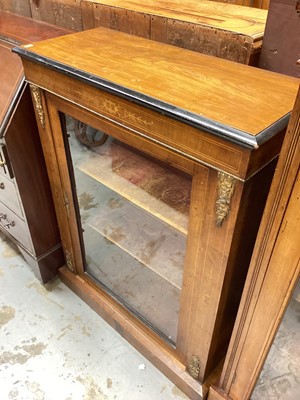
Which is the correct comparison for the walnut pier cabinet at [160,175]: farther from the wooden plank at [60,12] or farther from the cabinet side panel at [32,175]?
the wooden plank at [60,12]

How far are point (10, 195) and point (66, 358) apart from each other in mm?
610

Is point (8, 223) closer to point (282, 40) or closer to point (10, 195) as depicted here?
point (10, 195)

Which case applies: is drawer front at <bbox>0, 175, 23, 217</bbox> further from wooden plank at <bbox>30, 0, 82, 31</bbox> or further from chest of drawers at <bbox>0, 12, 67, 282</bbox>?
wooden plank at <bbox>30, 0, 82, 31</bbox>

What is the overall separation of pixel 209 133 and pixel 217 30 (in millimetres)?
392

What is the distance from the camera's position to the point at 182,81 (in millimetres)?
729

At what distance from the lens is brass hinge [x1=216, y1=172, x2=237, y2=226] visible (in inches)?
25.4

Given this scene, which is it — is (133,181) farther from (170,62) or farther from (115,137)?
(170,62)

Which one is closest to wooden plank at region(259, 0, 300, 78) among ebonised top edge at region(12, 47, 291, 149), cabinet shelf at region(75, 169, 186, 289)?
ebonised top edge at region(12, 47, 291, 149)

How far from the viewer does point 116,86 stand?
28.0 inches

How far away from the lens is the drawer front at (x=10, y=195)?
123 cm

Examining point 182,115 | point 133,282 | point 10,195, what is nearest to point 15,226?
point 10,195

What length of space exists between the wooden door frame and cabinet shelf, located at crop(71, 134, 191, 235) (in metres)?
0.19

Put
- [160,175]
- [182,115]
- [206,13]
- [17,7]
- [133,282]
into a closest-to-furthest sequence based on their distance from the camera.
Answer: [182,115], [160,175], [206,13], [133,282], [17,7]

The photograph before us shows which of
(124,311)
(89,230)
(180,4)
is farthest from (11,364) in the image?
(180,4)
